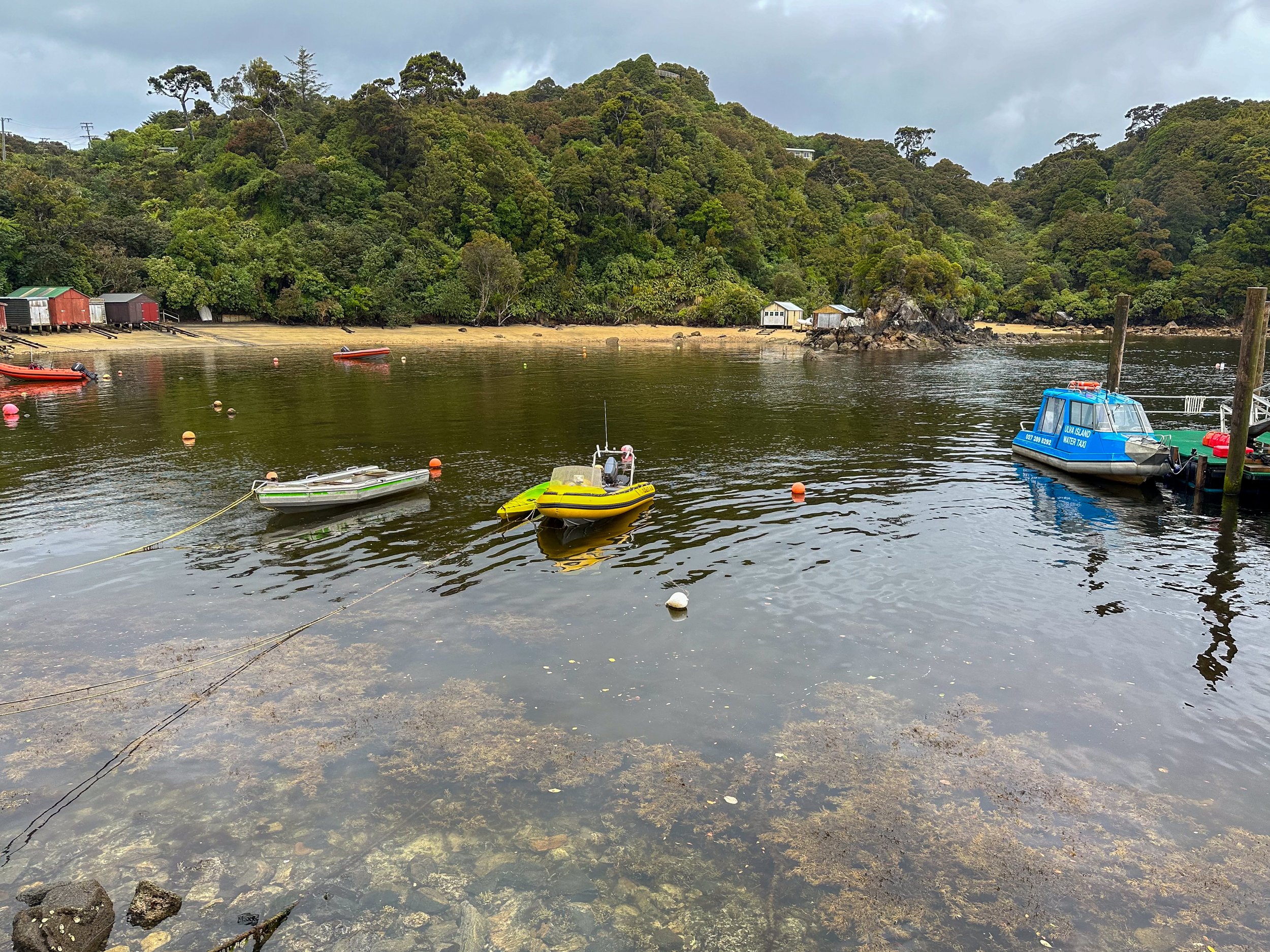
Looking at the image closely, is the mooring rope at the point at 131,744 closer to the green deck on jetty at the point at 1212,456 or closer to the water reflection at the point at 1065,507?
the water reflection at the point at 1065,507

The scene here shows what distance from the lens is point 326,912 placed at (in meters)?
8.59

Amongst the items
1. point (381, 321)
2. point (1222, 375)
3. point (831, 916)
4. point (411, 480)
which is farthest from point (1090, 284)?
point (831, 916)

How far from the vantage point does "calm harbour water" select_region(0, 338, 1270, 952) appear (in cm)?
898

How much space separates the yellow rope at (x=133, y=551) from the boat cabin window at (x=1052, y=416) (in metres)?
30.9

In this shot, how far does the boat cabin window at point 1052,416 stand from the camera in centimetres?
3178

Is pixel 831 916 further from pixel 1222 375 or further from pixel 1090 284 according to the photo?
pixel 1090 284

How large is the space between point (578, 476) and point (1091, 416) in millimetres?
20467

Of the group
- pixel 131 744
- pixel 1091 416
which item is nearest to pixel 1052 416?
pixel 1091 416

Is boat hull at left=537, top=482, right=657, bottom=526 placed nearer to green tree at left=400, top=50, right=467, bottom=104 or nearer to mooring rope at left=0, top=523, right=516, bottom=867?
mooring rope at left=0, top=523, right=516, bottom=867

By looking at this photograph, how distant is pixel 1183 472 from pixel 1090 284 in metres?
Result: 127

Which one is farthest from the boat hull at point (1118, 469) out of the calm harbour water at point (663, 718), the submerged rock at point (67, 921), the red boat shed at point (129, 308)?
the red boat shed at point (129, 308)

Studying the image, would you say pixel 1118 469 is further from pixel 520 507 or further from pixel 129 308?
pixel 129 308

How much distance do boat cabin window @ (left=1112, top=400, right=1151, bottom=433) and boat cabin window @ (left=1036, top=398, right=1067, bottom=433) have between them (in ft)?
6.65

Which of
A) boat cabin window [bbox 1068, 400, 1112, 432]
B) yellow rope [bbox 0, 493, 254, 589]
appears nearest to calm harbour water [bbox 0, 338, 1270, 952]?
yellow rope [bbox 0, 493, 254, 589]
